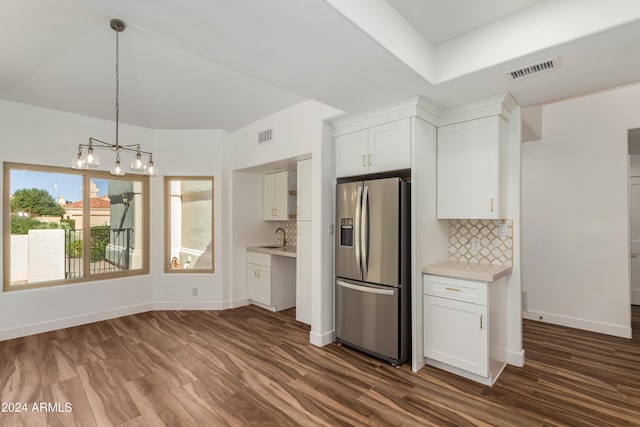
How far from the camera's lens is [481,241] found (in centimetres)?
326

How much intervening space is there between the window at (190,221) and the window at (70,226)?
1.18 feet

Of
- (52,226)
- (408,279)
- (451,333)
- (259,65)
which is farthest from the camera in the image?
(52,226)

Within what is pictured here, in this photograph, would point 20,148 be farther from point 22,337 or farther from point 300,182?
point 300,182

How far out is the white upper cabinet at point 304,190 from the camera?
13.2ft

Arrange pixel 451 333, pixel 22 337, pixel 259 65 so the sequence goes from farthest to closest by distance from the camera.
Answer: pixel 22 337 → pixel 451 333 → pixel 259 65

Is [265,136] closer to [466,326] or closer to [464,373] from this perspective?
[466,326]

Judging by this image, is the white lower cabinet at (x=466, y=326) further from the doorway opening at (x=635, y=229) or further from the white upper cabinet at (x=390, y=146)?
the doorway opening at (x=635, y=229)

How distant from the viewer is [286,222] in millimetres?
5352

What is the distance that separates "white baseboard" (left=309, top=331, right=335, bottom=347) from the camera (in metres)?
3.45

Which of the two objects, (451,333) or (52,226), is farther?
(52,226)

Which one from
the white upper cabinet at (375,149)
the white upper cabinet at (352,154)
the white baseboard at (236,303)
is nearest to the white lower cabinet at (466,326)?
the white upper cabinet at (375,149)

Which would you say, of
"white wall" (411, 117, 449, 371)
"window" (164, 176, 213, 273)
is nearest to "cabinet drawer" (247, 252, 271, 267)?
"window" (164, 176, 213, 273)

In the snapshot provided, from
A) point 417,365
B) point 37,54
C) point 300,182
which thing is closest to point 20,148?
point 37,54

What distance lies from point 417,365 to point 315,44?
2793 mm
